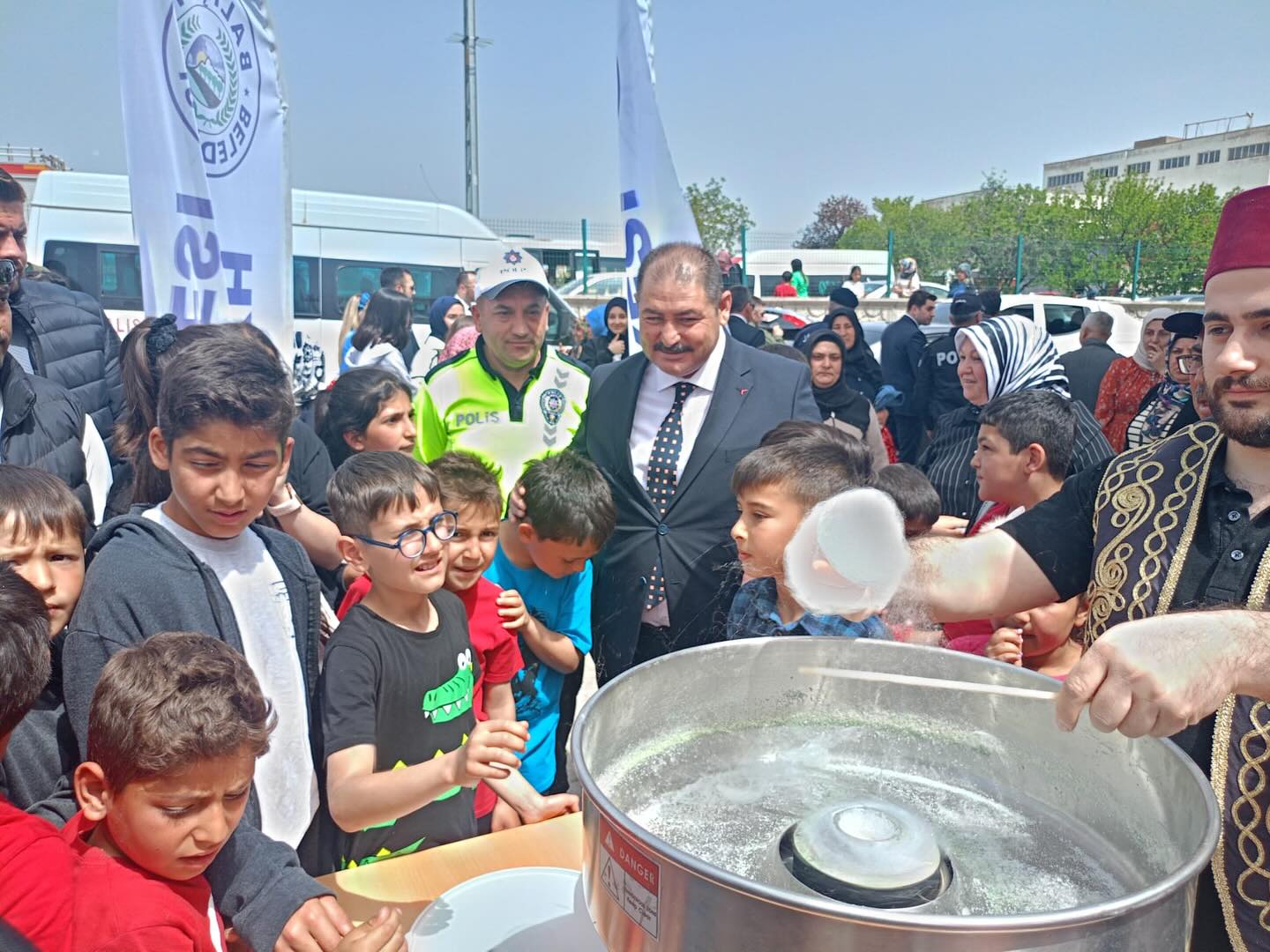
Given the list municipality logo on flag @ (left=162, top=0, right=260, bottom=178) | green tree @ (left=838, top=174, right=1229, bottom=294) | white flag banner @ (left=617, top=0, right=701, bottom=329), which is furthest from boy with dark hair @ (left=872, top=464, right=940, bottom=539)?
green tree @ (left=838, top=174, right=1229, bottom=294)

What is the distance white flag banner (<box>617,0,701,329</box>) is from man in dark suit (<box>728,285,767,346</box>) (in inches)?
68.9

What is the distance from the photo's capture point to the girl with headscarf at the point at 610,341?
7785 millimetres

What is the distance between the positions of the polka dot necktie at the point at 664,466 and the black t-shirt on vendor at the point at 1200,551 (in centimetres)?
114

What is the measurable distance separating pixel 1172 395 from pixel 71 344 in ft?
14.6

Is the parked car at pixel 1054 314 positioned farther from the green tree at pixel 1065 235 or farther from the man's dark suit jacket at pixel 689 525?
the man's dark suit jacket at pixel 689 525

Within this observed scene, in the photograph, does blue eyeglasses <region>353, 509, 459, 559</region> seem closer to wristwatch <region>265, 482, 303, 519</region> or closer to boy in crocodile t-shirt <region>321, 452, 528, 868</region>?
boy in crocodile t-shirt <region>321, 452, 528, 868</region>

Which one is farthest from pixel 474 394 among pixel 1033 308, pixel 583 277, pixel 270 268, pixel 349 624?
pixel 583 277

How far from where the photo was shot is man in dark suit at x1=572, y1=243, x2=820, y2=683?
8.18 feet

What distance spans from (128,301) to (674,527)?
9.07 meters

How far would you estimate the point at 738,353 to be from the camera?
271 cm

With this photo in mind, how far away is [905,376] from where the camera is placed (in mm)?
6707

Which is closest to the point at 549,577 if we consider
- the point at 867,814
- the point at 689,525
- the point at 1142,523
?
the point at 689,525

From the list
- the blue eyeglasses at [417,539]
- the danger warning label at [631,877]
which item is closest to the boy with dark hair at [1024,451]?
the blue eyeglasses at [417,539]

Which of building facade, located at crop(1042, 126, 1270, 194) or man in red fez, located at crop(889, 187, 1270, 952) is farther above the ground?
building facade, located at crop(1042, 126, 1270, 194)
